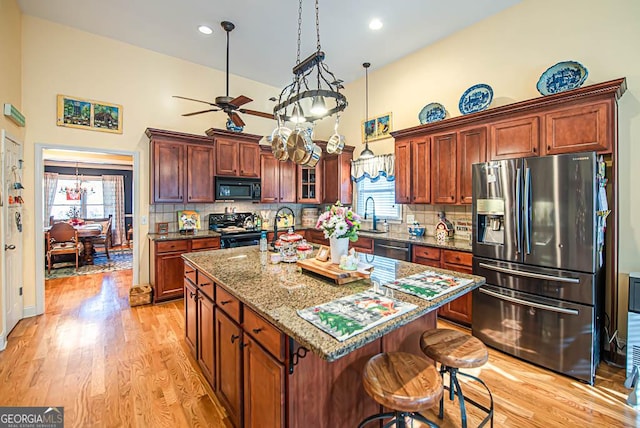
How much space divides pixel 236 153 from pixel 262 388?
4.07 metres

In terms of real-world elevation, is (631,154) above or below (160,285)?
above

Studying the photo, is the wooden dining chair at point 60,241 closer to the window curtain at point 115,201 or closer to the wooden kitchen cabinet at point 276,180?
the window curtain at point 115,201

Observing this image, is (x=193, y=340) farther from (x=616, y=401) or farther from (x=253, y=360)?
(x=616, y=401)

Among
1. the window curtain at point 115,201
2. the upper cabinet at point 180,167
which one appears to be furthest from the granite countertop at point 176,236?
the window curtain at point 115,201

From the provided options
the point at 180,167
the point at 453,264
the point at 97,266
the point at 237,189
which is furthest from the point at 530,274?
the point at 97,266

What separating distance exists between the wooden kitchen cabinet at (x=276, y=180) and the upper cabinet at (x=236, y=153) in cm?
18

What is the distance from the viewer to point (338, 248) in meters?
2.03

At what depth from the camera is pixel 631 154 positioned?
8.62 ft

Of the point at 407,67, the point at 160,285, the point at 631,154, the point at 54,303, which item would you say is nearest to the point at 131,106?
the point at 160,285

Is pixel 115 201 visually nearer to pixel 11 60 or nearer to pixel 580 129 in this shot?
pixel 11 60

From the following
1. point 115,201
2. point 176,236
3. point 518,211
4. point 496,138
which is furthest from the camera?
point 115,201

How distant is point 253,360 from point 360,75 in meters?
4.97

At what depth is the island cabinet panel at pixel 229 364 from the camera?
1729mm

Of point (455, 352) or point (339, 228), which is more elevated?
point (339, 228)
